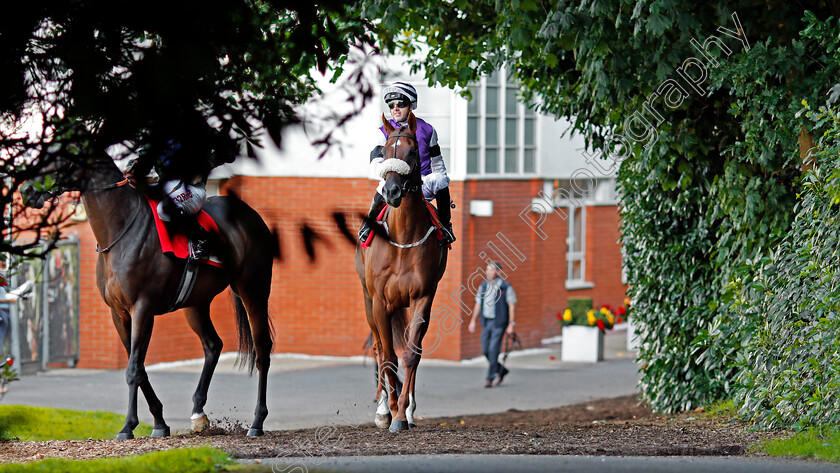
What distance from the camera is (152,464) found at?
6.22 meters

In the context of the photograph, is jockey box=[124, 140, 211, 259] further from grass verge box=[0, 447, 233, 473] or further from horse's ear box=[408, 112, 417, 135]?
horse's ear box=[408, 112, 417, 135]

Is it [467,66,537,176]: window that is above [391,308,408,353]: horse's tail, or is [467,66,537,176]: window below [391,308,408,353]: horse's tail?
above

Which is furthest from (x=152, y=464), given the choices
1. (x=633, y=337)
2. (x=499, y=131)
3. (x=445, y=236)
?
(x=499, y=131)

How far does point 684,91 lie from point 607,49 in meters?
1.19

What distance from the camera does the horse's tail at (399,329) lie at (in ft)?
29.5

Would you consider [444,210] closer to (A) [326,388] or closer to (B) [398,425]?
(B) [398,425]

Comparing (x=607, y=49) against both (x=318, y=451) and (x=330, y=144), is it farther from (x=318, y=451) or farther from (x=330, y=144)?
(x=330, y=144)

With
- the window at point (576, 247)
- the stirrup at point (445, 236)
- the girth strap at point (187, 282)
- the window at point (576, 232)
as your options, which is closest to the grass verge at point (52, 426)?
the girth strap at point (187, 282)

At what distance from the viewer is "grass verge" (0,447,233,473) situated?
6.12 meters

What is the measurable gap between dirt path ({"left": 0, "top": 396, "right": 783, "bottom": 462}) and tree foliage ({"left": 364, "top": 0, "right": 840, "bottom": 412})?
1298mm

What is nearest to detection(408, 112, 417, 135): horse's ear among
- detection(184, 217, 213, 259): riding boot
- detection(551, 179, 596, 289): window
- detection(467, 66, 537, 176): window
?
detection(184, 217, 213, 259): riding boot

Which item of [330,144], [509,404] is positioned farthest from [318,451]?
[509,404]

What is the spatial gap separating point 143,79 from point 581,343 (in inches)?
739

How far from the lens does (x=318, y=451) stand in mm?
7129
